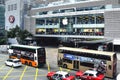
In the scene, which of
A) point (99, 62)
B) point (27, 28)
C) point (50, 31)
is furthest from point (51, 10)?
point (99, 62)

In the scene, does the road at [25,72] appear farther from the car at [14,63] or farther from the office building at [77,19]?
the office building at [77,19]

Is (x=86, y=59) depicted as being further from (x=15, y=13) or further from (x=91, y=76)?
(x=15, y=13)

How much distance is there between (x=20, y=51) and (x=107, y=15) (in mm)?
21057

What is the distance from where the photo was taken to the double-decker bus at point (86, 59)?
3325cm

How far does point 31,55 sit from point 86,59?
9921mm

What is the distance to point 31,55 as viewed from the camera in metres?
40.1

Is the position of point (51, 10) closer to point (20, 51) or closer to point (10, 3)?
point (10, 3)

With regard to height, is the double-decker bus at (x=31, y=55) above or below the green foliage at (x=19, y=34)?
below

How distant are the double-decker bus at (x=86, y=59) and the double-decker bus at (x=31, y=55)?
308cm

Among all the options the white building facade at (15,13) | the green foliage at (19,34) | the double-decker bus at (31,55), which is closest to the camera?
the double-decker bus at (31,55)

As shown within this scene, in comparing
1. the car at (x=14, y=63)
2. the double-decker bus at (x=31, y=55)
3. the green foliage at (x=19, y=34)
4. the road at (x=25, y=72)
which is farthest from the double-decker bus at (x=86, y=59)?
the green foliage at (x=19, y=34)

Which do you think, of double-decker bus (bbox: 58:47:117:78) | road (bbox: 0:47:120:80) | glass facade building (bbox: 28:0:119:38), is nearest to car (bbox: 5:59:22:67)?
road (bbox: 0:47:120:80)

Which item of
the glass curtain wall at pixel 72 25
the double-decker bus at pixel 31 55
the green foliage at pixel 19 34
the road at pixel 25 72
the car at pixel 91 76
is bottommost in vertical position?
the road at pixel 25 72

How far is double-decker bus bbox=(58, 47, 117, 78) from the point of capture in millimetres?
33250
